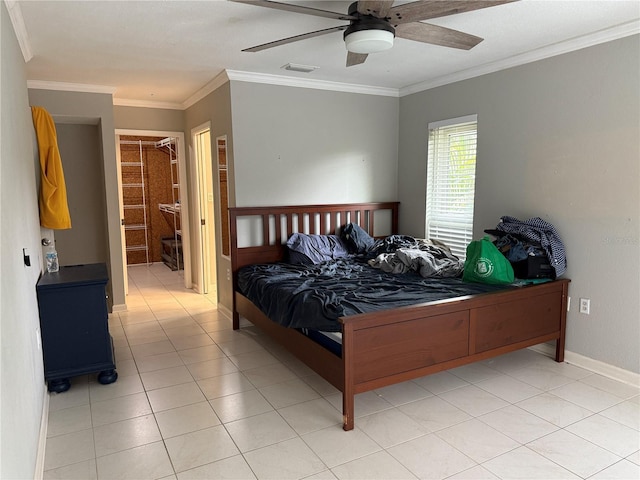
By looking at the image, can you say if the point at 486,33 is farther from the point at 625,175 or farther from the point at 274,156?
the point at 274,156

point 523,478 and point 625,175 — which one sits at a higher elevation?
point 625,175

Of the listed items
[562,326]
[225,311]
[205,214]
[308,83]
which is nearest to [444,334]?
[562,326]

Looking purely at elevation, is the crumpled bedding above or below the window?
below

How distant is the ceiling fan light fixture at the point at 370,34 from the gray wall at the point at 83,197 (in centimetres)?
358

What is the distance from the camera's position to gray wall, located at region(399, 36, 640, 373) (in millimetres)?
3020

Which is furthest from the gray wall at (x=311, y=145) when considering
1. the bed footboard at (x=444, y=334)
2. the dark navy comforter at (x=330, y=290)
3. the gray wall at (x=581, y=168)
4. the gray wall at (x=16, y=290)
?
the bed footboard at (x=444, y=334)

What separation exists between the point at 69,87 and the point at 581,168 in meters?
4.68

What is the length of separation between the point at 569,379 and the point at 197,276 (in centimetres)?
431

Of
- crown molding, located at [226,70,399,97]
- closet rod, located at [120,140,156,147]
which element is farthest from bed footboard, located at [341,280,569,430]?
closet rod, located at [120,140,156,147]

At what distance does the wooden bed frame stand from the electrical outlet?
113 mm

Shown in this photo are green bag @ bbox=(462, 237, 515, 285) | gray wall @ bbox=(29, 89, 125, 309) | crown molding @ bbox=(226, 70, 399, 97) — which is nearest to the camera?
green bag @ bbox=(462, 237, 515, 285)

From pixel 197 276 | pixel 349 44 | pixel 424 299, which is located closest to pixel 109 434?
pixel 424 299

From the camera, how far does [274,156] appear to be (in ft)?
14.3

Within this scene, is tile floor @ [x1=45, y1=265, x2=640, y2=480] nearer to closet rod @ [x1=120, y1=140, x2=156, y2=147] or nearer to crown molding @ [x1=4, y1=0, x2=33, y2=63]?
crown molding @ [x1=4, y1=0, x2=33, y2=63]
